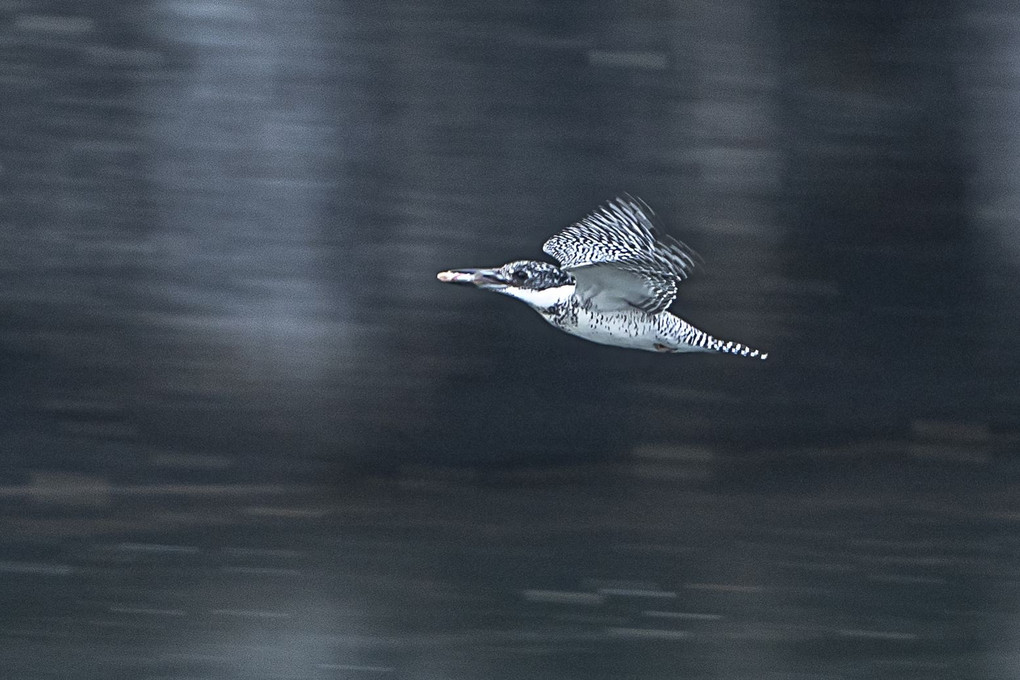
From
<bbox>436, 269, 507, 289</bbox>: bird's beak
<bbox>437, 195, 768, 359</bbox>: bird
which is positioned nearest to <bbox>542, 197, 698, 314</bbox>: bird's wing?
<bbox>437, 195, 768, 359</bbox>: bird

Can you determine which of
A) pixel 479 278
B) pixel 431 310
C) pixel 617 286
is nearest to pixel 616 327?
pixel 617 286

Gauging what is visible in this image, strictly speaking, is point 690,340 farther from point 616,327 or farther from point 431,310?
point 431,310

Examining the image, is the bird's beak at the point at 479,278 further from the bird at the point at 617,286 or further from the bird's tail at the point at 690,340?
the bird's tail at the point at 690,340

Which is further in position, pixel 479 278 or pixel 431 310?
pixel 431 310

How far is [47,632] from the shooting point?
99.6 inches

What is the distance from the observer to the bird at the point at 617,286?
7.10ft

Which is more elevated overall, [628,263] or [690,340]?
[628,263]

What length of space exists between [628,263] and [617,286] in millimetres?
39

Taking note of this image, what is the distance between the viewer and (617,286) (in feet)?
7.13

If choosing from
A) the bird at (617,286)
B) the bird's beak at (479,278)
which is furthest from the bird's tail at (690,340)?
the bird's beak at (479,278)

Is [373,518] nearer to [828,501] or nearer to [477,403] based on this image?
[477,403]

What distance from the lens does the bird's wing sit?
216cm

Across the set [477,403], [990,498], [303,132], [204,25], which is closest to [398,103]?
[303,132]

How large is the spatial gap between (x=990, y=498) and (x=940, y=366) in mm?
351
